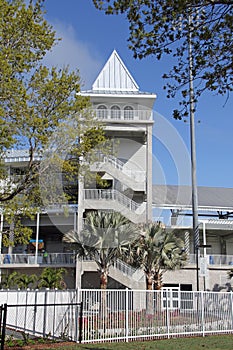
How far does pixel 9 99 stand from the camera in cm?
1431

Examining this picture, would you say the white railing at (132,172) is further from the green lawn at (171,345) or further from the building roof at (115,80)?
the green lawn at (171,345)

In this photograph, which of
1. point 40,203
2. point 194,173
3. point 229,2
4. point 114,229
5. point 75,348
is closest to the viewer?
point 229,2

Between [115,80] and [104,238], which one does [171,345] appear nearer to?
[104,238]

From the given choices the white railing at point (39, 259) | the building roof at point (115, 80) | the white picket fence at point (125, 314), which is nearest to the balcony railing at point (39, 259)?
the white railing at point (39, 259)

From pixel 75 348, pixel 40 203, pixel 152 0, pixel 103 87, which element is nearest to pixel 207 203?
pixel 103 87

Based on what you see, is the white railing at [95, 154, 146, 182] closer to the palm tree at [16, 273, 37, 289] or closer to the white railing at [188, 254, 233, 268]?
the white railing at [188, 254, 233, 268]

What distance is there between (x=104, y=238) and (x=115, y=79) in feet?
65.3

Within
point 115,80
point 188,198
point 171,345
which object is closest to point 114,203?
point 188,198

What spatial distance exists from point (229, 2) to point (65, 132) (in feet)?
29.3

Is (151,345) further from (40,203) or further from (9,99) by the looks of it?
(9,99)

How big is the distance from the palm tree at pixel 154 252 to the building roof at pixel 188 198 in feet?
32.1

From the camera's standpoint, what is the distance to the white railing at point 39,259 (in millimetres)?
32581

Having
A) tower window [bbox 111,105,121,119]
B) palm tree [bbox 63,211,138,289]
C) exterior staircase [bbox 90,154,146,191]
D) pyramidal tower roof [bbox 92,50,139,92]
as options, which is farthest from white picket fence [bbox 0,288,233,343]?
pyramidal tower roof [bbox 92,50,139,92]

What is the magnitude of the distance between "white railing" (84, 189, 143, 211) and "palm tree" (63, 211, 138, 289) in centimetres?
614
